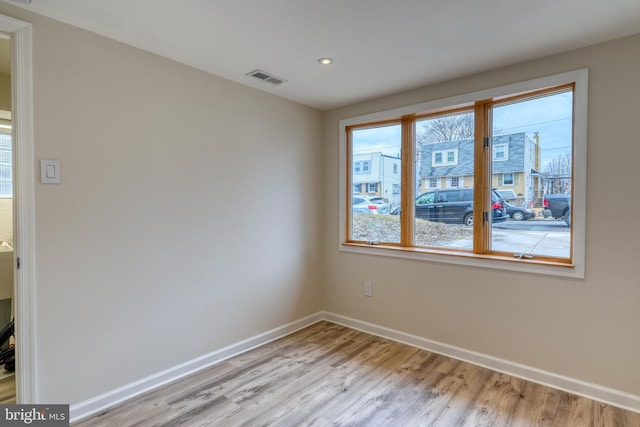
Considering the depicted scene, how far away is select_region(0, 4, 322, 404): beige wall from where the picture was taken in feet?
6.10

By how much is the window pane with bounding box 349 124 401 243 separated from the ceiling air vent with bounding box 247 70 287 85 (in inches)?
41.4

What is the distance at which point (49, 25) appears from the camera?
1814 millimetres

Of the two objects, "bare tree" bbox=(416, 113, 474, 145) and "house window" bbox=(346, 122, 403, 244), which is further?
→ "house window" bbox=(346, 122, 403, 244)

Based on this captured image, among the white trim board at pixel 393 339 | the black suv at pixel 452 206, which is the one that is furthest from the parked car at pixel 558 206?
the white trim board at pixel 393 339

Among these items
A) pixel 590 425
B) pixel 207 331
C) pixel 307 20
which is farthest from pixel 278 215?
pixel 590 425

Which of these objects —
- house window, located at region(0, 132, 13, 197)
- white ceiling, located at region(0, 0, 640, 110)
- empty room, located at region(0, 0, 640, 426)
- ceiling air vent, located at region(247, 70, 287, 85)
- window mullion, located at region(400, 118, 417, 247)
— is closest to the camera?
white ceiling, located at region(0, 0, 640, 110)

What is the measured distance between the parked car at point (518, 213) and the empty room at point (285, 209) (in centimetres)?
1

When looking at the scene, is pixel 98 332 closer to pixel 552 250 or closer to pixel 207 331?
pixel 207 331

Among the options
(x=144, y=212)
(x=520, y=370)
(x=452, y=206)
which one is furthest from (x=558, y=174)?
(x=144, y=212)

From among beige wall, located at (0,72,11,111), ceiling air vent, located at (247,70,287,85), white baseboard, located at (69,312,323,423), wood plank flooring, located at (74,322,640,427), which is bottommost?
wood plank flooring, located at (74,322,640,427)

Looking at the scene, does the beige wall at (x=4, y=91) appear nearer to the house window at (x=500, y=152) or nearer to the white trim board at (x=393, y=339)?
the white trim board at (x=393, y=339)

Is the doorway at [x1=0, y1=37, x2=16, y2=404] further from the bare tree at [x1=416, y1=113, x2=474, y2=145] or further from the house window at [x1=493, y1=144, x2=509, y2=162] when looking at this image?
the house window at [x1=493, y1=144, x2=509, y2=162]

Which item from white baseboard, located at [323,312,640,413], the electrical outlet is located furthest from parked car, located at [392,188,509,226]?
white baseboard, located at [323,312,640,413]

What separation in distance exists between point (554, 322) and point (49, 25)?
147 inches
